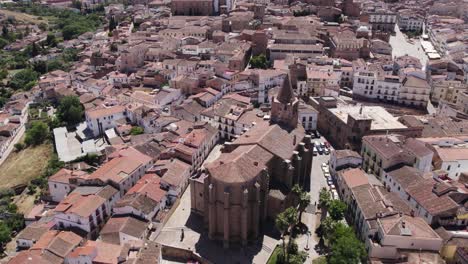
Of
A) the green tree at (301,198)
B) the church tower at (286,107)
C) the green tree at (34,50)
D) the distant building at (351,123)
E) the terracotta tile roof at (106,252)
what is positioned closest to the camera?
the terracotta tile roof at (106,252)

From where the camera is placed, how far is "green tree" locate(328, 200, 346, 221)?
2148 inches

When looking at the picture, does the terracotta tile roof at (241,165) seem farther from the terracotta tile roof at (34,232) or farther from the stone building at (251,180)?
the terracotta tile roof at (34,232)

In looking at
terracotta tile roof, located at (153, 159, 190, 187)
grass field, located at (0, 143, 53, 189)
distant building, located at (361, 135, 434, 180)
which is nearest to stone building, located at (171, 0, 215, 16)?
grass field, located at (0, 143, 53, 189)

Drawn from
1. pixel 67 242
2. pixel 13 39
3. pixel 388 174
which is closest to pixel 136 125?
pixel 67 242

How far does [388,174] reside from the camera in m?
62.2

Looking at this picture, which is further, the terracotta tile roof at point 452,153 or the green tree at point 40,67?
the green tree at point 40,67

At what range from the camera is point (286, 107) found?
6538cm

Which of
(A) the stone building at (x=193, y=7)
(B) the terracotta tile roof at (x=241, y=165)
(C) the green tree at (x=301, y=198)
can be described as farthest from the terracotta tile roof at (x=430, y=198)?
(A) the stone building at (x=193, y=7)

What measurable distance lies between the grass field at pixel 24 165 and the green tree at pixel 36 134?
1.56 m

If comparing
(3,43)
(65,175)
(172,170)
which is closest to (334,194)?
(172,170)

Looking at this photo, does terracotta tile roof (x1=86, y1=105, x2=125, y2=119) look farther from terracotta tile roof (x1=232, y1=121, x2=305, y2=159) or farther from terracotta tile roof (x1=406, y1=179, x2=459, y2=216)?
terracotta tile roof (x1=406, y1=179, x2=459, y2=216)

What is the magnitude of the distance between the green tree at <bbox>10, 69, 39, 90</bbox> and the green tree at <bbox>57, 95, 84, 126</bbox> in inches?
1631

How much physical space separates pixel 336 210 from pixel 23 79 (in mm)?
118015

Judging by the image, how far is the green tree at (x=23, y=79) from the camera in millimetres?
129875
